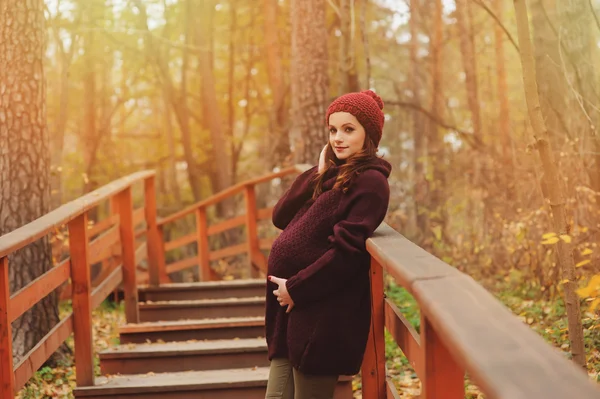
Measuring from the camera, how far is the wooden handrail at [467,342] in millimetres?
1267

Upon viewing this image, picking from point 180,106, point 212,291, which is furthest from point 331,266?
A: point 180,106

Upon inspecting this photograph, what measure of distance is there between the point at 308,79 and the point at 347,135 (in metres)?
6.32

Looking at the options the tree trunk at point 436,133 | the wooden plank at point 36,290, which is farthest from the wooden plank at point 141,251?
the tree trunk at point 436,133

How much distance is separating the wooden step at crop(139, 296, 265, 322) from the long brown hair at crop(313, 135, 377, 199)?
11.7ft

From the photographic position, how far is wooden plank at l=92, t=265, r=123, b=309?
5406mm

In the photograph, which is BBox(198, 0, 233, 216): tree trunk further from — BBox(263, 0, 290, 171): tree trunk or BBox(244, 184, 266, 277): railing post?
BBox(244, 184, 266, 277): railing post

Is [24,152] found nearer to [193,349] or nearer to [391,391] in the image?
[193,349]

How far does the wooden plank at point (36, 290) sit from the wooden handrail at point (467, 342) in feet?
6.14

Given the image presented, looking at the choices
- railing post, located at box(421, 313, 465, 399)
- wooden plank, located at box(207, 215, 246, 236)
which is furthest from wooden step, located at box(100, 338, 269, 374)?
railing post, located at box(421, 313, 465, 399)

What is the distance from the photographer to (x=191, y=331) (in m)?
6.23

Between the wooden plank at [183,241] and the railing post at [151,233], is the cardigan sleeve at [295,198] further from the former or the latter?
the wooden plank at [183,241]

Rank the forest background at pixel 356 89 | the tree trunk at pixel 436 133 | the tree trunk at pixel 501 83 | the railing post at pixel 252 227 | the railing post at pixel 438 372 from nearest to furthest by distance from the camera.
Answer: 1. the railing post at pixel 438 372
2. the forest background at pixel 356 89
3. the railing post at pixel 252 227
4. the tree trunk at pixel 436 133
5. the tree trunk at pixel 501 83

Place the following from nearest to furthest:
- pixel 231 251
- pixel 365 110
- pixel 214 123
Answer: pixel 365 110 → pixel 231 251 → pixel 214 123

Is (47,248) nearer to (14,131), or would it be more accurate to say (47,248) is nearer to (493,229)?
(14,131)
